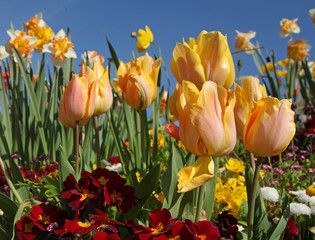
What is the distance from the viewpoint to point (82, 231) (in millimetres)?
893

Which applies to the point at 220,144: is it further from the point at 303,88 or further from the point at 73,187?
the point at 303,88

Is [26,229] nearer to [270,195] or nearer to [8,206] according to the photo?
[8,206]

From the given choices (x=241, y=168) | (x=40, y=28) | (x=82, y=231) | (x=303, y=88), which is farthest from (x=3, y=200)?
(x=303, y=88)

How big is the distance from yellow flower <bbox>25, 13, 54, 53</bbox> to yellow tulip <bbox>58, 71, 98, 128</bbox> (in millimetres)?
1659

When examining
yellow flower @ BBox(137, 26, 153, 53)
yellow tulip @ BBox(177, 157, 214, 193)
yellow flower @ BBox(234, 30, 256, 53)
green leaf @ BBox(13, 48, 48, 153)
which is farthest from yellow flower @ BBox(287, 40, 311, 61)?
yellow tulip @ BBox(177, 157, 214, 193)

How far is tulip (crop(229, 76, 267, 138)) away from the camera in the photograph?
3.00ft

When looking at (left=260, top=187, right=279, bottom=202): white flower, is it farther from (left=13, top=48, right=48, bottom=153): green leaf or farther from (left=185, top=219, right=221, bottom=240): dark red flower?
(left=13, top=48, right=48, bottom=153): green leaf

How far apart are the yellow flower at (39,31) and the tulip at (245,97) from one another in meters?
2.09

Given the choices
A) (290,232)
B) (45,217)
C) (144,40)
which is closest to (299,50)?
(144,40)

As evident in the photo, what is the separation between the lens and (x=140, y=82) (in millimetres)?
1272

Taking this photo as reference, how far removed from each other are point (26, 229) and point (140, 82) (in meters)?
0.60

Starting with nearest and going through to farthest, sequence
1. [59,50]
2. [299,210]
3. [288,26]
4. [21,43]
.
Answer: [299,210] < [59,50] < [21,43] < [288,26]

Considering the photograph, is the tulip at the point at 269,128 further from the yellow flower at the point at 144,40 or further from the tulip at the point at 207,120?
the yellow flower at the point at 144,40

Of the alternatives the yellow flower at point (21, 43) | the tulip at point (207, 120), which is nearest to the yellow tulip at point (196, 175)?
the tulip at point (207, 120)
